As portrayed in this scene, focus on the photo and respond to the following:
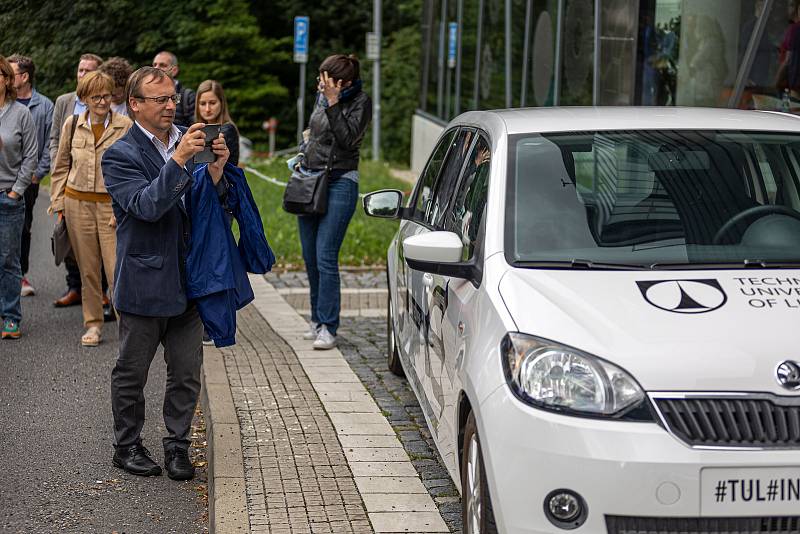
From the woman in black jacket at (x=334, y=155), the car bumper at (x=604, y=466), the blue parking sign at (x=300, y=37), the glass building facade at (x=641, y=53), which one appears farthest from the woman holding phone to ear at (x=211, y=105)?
the blue parking sign at (x=300, y=37)

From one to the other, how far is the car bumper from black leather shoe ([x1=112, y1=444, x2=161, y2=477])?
2514 mm

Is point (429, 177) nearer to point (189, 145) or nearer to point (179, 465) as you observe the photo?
point (189, 145)

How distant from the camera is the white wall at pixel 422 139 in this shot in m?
25.3

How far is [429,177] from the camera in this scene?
6504 mm

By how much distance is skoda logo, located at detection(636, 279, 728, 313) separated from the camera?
399 centimetres

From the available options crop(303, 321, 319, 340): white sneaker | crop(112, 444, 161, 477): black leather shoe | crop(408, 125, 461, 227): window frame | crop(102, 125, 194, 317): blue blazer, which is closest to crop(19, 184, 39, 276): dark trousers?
crop(303, 321, 319, 340): white sneaker

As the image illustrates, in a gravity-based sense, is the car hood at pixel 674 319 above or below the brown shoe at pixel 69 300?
above

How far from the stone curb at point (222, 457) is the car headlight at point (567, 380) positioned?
1.46m

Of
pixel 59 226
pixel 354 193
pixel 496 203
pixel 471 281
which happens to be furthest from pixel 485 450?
pixel 59 226

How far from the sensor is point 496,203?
4.67m

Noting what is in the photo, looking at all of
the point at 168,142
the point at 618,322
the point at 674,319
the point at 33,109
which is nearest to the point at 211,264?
the point at 168,142

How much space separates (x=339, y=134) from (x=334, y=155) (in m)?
0.14

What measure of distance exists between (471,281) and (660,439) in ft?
3.78

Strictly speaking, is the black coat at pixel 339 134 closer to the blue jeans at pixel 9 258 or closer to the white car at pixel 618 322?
the blue jeans at pixel 9 258
